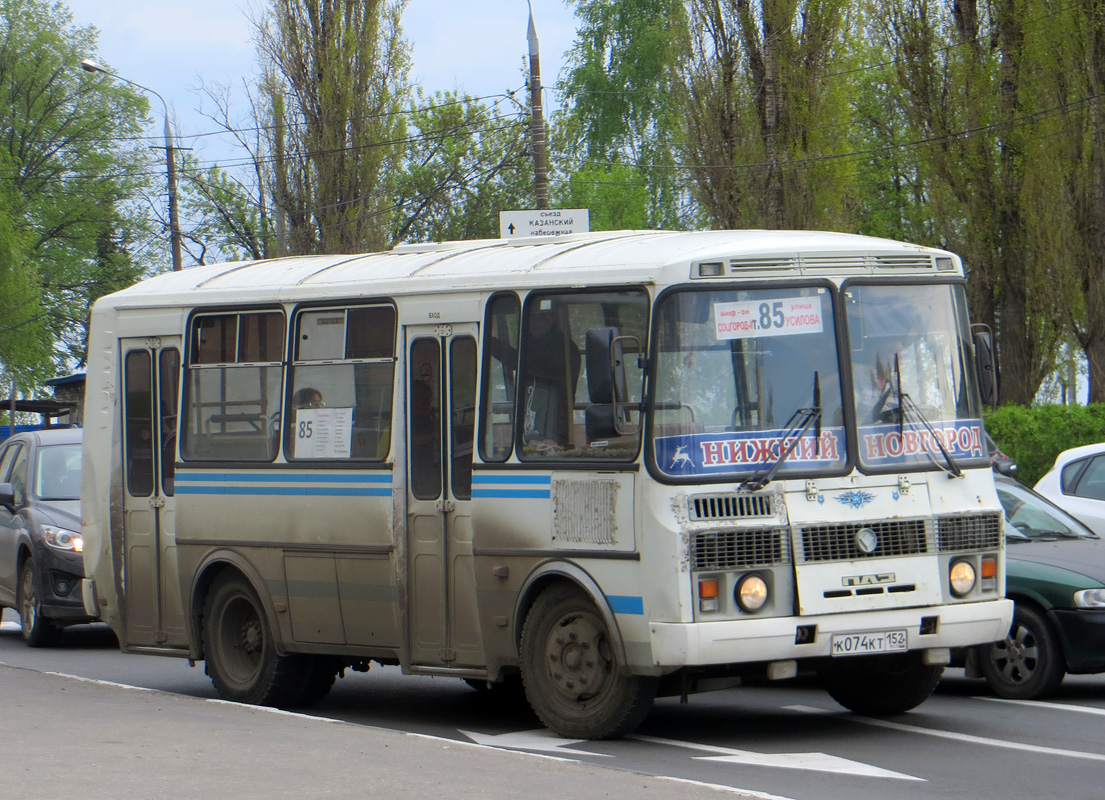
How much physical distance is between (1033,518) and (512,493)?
13.7 feet

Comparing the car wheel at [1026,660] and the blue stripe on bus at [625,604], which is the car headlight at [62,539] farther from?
the car wheel at [1026,660]

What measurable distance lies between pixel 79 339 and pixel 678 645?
194 feet

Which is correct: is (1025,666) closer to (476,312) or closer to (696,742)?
(696,742)

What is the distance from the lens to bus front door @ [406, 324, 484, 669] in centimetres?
1015

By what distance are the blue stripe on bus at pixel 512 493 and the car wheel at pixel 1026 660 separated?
3265 millimetres

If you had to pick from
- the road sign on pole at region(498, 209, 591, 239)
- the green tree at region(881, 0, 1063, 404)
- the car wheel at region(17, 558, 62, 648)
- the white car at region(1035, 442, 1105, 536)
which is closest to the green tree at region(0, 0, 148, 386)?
the green tree at region(881, 0, 1063, 404)

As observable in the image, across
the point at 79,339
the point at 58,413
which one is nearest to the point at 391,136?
the point at 58,413

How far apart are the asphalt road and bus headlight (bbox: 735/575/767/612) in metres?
0.75

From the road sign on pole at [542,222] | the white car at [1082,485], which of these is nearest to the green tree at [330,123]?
the road sign on pole at [542,222]

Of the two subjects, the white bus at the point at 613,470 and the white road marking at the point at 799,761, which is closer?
the white road marking at the point at 799,761

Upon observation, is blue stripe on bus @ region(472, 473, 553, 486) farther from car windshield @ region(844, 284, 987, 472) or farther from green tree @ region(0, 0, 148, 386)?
green tree @ region(0, 0, 148, 386)

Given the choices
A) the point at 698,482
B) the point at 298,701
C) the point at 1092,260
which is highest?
the point at 1092,260

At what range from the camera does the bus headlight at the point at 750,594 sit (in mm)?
8945

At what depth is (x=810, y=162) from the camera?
3106 cm
